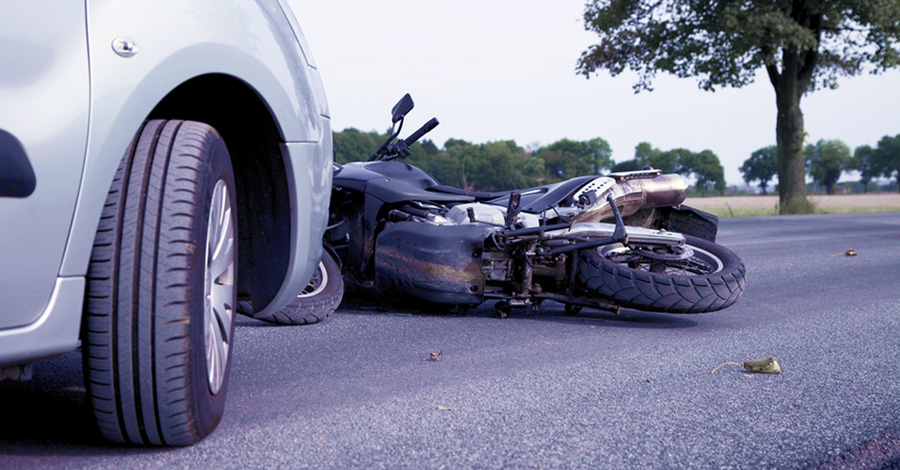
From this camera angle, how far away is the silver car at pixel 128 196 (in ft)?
5.85

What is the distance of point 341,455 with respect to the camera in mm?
2273

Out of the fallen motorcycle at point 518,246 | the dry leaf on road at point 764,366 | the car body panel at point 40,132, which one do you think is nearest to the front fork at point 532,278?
the fallen motorcycle at point 518,246

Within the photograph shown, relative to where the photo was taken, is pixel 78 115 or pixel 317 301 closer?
pixel 78 115

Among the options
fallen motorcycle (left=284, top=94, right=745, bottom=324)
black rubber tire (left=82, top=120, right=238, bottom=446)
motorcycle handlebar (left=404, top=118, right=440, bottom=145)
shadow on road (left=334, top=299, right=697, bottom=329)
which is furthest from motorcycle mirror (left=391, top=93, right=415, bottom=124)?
black rubber tire (left=82, top=120, right=238, bottom=446)

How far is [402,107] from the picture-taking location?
214 inches

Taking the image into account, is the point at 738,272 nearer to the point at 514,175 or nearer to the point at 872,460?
the point at 514,175

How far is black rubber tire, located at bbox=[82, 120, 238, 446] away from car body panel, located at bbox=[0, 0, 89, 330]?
0.50ft

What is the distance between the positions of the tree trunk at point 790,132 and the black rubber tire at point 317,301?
64.2ft

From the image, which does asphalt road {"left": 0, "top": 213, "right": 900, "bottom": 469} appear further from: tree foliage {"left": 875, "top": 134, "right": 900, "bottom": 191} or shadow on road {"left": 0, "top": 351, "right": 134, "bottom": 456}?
tree foliage {"left": 875, "top": 134, "right": 900, "bottom": 191}

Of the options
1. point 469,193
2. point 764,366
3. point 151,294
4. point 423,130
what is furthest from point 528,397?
point 423,130

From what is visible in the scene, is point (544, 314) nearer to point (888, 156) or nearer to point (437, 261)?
point (437, 261)

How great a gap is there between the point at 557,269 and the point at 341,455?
8.66ft

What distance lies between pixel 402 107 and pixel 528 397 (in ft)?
9.51

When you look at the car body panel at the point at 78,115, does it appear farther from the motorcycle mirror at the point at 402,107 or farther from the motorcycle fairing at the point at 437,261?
the motorcycle mirror at the point at 402,107
